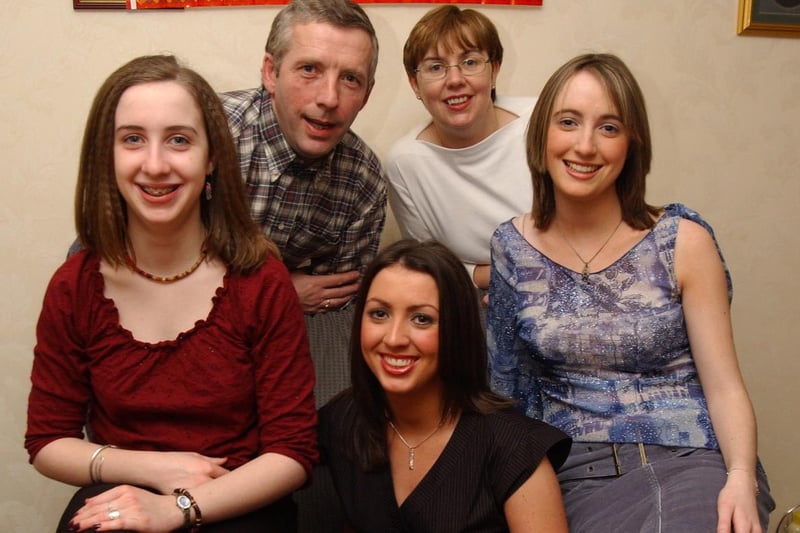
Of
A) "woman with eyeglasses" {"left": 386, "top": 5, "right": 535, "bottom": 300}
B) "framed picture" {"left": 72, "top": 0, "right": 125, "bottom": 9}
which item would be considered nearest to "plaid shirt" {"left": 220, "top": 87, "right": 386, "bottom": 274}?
"woman with eyeglasses" {"left": 386, "top": 5, "right": 535, "bottom": 300}

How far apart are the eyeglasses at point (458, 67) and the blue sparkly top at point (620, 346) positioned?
69 centimetres

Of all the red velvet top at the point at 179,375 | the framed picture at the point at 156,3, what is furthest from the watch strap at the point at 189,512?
the framed picture at the point at 156,3

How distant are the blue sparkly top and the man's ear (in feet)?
2.61

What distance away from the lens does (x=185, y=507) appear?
53.5 inches

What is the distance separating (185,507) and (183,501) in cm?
1

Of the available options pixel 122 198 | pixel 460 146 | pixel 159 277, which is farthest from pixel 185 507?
pixel 460 146

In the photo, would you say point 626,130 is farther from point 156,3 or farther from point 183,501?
point 156,3

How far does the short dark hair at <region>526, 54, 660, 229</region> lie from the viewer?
160cm

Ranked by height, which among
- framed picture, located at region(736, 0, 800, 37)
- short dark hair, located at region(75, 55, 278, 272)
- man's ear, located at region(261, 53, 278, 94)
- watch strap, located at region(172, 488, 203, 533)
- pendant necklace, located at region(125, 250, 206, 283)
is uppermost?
framed picture, located at region(736, 0, 800, 37)

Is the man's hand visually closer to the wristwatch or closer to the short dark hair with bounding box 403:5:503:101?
the short dark hair with bounding box 403:5:503:101

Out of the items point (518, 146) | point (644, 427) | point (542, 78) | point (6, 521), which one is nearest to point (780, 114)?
point (542, 78)

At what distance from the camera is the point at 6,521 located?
254 centimetres

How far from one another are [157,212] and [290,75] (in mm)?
687

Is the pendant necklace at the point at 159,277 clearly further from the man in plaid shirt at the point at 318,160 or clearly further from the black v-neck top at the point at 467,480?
the man in plaid shirt at the point at 318,160
